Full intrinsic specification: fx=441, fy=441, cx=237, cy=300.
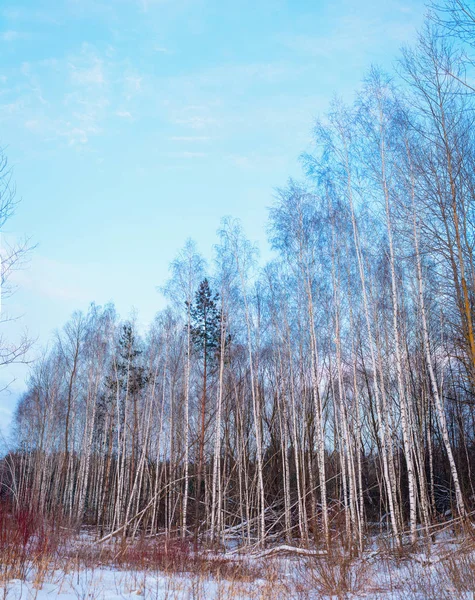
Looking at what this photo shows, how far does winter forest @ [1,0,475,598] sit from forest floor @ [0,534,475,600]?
72 cm

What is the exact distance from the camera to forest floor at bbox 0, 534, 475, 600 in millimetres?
5188

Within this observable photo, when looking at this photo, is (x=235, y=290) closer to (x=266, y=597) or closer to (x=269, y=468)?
(x=269, y=468)

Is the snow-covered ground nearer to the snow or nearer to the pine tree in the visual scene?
the snow

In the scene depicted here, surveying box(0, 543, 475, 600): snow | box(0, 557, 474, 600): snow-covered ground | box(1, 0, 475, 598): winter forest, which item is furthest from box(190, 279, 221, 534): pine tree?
box(0, 557, 474, 600): snow-covered ground

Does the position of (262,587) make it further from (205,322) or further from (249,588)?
(205,322)

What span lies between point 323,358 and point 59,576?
1117 centimetres

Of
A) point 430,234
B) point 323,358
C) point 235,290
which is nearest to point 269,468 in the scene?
point 323,358

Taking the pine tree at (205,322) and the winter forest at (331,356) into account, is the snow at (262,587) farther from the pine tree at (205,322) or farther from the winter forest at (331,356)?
the pine tree at (205,322)

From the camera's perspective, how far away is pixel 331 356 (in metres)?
15.1

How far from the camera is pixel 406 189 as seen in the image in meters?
10.1

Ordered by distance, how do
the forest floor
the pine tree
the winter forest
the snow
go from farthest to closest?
the pine tree → the winter forest → the forest floor → the snow

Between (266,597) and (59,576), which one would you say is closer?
(266,597)

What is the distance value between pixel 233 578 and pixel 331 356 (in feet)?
30.4

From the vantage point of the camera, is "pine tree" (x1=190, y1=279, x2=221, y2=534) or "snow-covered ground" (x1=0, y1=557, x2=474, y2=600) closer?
"snow-covered ground" (x1=0, y1=557, x2=474, y2=600)
